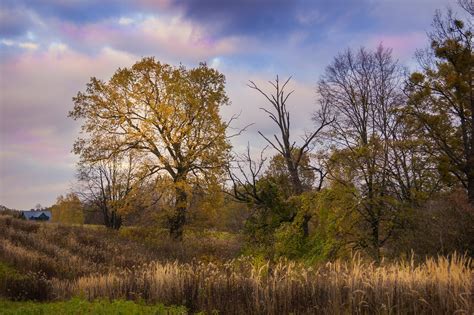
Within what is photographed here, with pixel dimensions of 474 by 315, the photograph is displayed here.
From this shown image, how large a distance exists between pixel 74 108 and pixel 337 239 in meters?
24.3

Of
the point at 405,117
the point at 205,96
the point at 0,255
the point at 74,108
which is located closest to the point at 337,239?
the point at 405,117

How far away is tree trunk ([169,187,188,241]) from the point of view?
114ft

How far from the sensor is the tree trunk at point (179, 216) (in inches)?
1371

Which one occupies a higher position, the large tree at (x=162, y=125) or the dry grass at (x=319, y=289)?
the large tree at (x=162, y=125)

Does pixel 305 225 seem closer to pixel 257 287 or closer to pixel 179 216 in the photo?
pixel 257 287

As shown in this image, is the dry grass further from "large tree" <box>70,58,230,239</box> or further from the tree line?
"large tree" <box>70,58,230,239</box>

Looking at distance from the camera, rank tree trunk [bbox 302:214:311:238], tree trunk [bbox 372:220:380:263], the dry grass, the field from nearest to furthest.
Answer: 1. the dry grass
2. the field
3. tree trunk [bbox 372:220:380:263]
4. tree trunk [bbox 302:214:311:238]

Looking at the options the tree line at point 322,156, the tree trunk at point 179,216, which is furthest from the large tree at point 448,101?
the tree trunk at point 179,216

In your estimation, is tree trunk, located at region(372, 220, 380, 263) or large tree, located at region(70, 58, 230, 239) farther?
large tree, located at region(70, 58, 230, 239)

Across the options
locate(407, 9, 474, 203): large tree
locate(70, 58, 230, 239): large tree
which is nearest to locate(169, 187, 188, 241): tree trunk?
locate(70, 58, 230, 239): large tree

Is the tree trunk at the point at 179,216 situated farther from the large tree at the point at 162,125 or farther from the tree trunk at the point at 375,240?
the tree trunk at the point at 375,240

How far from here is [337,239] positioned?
1923cm

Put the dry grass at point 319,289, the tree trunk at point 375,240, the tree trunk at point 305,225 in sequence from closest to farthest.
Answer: the dry grass at point 319,289, the tree trunk at point 375,240, the tree trunk at point 305,225

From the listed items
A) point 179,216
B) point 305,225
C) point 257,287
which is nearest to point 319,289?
point 257,287
